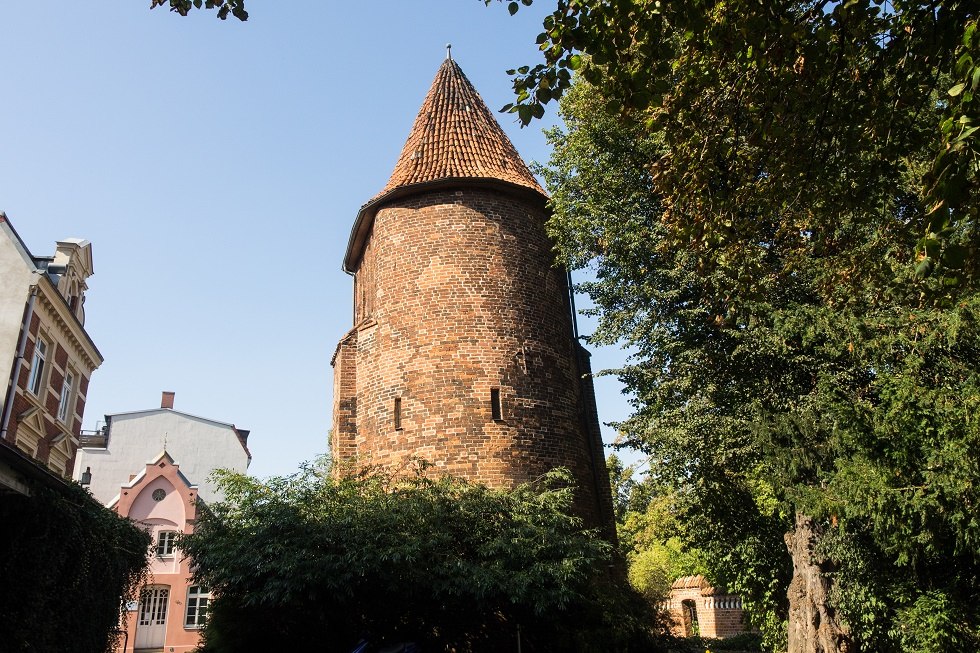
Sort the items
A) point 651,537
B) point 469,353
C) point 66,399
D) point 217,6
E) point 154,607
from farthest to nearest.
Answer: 1. point 651,537
2. point 154,607
3. point 66,399
4. point 469,353
5. point 217,6

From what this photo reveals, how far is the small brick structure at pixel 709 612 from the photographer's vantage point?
26.4m

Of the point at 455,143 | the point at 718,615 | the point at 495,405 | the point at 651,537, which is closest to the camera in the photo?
the point at 495,405

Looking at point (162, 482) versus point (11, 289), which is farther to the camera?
point (162, 482)

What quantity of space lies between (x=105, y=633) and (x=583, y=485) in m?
10.2

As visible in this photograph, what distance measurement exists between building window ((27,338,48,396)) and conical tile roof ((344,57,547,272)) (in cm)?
833

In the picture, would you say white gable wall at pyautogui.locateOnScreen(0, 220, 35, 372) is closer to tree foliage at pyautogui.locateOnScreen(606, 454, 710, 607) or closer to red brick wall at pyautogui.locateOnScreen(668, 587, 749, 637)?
tree foliage at pyautogui.locateOnScreen(606, 454, 710, 607)

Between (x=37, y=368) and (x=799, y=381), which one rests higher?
(x=37, y=368)

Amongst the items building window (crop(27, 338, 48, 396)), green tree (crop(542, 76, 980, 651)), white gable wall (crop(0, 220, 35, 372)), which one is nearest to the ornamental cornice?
white gable wall (crop(0, 220, 35, 372))

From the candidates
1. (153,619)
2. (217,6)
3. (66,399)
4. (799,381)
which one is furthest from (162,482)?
(217,6)

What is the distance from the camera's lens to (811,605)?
13500 millimetres

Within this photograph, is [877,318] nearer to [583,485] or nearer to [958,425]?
[958,425]

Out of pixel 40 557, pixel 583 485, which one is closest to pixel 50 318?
pixel 40 557

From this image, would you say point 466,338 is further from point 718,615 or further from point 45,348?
point 718,615

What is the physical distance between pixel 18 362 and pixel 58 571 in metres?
Answer: 7.93
